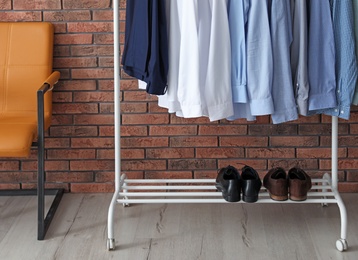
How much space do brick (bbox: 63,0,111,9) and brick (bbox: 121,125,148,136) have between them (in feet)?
2.00

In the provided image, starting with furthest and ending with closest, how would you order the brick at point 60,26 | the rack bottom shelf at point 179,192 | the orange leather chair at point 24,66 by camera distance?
the brick at point 60,26, the orange leather chair at point 24,66, the rack bottom shelf at point 179,192

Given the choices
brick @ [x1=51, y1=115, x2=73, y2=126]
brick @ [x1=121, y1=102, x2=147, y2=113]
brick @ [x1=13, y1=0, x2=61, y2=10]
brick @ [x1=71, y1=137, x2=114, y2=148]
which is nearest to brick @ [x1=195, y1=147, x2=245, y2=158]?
Result: brick @ [x1=121, y1=102, x2=147, y2=113]

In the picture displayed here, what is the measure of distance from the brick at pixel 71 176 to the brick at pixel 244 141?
71 centimetres

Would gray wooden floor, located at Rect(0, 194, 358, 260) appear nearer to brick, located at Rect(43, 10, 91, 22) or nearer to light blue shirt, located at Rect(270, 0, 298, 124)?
light blue shirt, located at Rect(270, 0, 298, 124)

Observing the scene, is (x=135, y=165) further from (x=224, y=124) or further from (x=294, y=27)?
(x=294, y=27)

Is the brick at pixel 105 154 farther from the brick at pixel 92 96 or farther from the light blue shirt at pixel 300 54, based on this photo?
the light blue shirt at pixel 300 54

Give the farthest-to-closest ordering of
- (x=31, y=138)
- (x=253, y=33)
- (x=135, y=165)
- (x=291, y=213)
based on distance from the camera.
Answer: (x=135, y=165)
(x=291, y=213)
(x=31, y=138)
(x=253, y=33)

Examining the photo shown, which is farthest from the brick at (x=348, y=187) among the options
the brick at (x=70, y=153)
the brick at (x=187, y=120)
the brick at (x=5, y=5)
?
A: the brick at (x=5, y=5)

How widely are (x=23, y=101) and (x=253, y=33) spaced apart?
1.22 meters

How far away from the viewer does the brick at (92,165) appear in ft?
11.6

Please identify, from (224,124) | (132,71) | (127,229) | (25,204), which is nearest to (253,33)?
(132,71)

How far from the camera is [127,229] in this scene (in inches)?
122

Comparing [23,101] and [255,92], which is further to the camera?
[23,101]

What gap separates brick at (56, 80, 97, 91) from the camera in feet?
11.3
